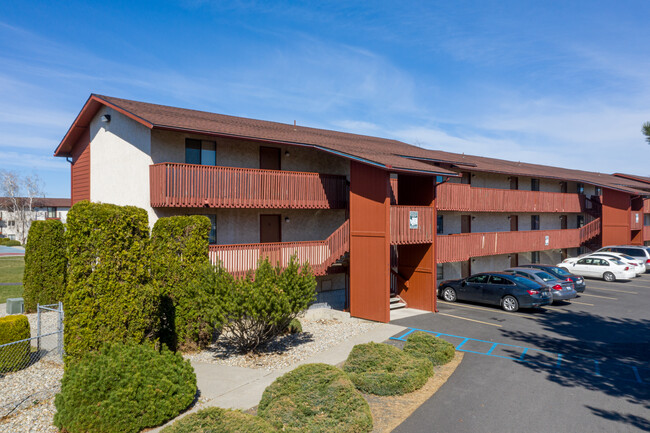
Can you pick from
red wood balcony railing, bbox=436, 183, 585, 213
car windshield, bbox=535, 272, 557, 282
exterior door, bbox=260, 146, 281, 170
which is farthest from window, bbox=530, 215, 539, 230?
exterior door, bbox=260, 146, 281, 170

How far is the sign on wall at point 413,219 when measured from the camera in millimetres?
18375

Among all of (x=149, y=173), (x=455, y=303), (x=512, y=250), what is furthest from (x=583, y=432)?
(x=512, y=250)

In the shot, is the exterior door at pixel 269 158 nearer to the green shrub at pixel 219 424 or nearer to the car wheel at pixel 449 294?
the car wheel at pixel 449 294

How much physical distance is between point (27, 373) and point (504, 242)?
24367mm

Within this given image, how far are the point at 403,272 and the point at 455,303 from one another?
10.6 feet

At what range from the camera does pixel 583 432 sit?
801 cm

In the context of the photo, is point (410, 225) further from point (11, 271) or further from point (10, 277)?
point (11, 271)

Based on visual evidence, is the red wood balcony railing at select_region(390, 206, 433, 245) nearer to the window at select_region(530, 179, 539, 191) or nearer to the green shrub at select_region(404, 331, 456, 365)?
the green shrub at select_region(404, 331, 456, 365)

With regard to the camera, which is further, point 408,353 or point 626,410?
point 408,353

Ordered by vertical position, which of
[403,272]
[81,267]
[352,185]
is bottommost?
[403,272]

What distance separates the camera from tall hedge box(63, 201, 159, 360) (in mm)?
9156

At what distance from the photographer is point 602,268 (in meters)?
28.5

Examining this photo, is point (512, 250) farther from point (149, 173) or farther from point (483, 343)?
point (149, 173)

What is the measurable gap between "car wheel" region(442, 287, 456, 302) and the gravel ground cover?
6484 millimetres
